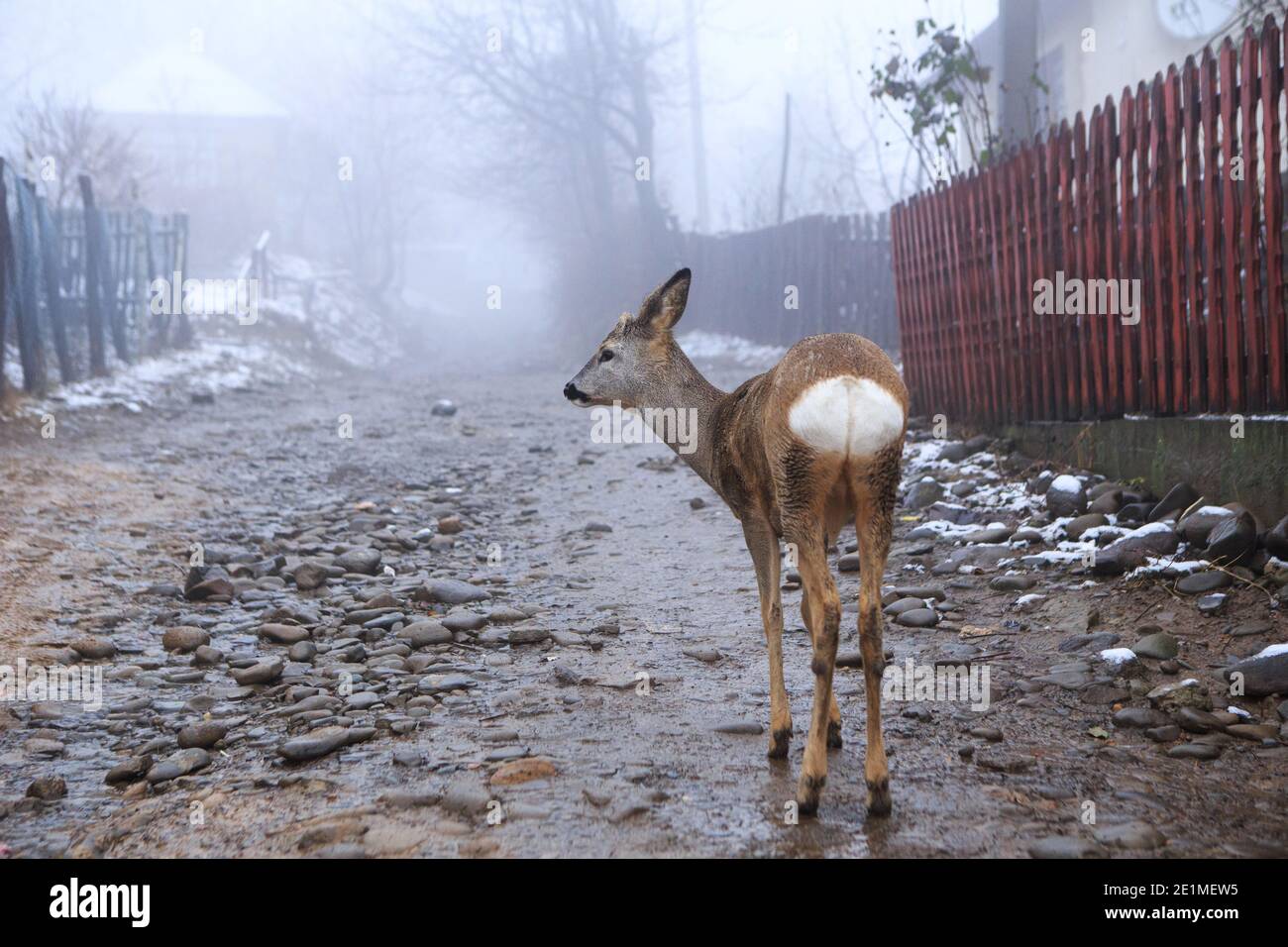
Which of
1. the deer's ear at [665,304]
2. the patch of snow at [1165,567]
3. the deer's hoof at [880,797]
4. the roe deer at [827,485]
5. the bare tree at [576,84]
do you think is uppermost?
the bare tree at [576,84]

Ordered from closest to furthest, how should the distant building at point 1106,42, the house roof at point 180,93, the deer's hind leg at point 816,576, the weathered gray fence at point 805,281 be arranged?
the deer's hind leg at point 816,576, the distant building at point 1106,42, the weathered gray fence at point 805,281, the house roof at point 180,93

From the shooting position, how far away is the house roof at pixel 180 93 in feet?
209

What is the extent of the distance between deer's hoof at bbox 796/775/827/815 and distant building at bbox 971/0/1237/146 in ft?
35.5

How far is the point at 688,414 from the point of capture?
17.7 feet

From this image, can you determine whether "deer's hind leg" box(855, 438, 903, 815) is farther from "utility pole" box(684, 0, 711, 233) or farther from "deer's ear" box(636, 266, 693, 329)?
"utility pole" box(684, 0, 711, 233)

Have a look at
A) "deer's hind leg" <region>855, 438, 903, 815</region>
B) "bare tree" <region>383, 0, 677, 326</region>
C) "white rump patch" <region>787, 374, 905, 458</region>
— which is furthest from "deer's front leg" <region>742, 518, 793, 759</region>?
"bare tree" <region>383, 0, 677, 326</region>

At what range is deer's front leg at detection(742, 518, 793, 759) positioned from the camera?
14.6ft

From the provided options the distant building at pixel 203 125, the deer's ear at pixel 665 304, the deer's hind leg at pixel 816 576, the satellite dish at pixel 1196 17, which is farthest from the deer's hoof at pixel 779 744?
the distant building at pixel 203 125

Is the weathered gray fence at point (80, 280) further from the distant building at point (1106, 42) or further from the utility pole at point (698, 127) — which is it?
the utility pole at point (698, 127)

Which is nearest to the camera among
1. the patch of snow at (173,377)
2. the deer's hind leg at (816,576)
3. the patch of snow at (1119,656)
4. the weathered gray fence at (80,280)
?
the deer's hind leg at (816,576)

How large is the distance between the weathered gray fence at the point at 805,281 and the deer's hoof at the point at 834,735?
14.6 meters

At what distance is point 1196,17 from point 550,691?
15.5 metres

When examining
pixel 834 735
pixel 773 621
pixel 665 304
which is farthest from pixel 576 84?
pixel 834 735

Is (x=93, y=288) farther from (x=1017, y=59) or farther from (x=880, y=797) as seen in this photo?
(x=880, y=797)
